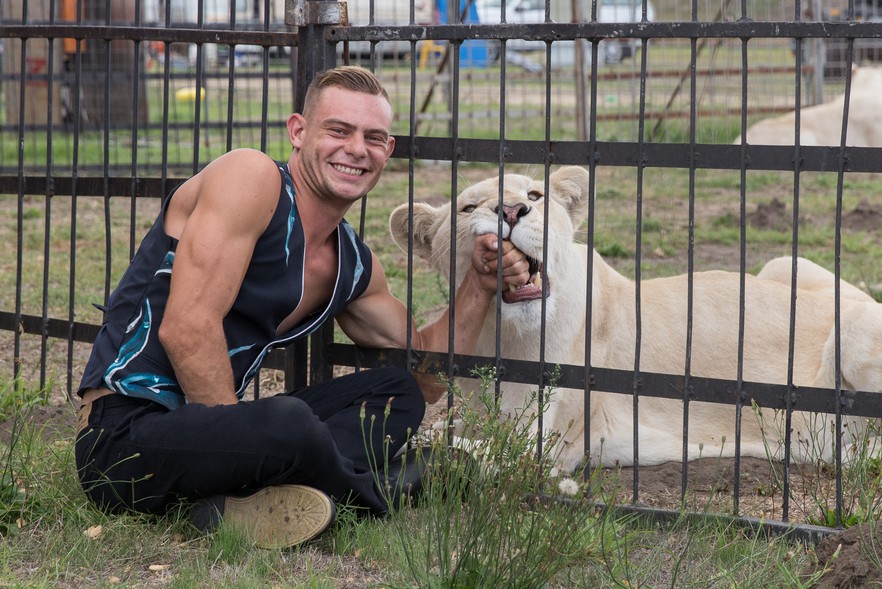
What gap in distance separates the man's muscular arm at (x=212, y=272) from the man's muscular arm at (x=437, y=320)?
69cm

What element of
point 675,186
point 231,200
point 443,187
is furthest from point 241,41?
point 675,186

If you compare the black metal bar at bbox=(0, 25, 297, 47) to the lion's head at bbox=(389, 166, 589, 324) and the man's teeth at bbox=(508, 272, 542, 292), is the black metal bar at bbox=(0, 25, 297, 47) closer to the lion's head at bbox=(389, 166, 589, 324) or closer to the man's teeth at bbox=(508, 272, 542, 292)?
the lion's head at bbox=(389, 166, 589, 324)

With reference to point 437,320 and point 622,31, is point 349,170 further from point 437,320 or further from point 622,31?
point 622,31

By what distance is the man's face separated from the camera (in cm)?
376

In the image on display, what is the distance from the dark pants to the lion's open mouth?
34.1 inches

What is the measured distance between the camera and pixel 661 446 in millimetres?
4609

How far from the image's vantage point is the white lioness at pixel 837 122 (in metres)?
10.8

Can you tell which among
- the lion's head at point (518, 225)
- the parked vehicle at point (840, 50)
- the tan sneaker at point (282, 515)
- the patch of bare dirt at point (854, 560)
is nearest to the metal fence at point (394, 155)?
the lion's head at point (518, 225)

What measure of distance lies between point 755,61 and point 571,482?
38.7 feet

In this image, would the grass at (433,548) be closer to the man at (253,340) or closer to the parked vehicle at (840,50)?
the man at (253,340)

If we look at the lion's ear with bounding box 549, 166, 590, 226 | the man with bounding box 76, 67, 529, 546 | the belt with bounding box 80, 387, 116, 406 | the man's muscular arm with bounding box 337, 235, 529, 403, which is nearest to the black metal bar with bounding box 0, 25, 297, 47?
the man with bounding box 76, 67, 529, 546

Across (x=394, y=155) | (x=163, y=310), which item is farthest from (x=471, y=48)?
(x=163, y=310)

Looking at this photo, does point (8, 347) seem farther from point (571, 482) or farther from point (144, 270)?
point (571, 482)

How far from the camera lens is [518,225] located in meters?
3.90
